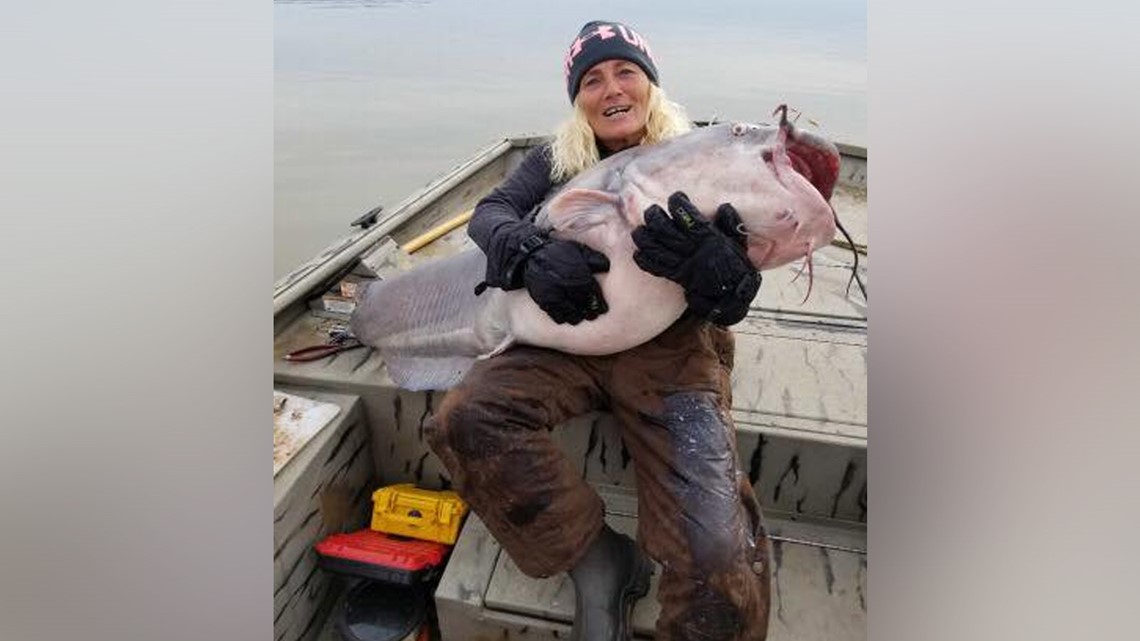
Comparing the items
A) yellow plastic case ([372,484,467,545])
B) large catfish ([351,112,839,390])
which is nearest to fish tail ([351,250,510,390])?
large catfish ([351,112,839,390])

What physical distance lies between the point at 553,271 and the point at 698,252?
383 millimetres

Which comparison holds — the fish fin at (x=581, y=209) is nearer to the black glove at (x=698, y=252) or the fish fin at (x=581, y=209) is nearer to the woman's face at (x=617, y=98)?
the black glove at (x=698, y=252)

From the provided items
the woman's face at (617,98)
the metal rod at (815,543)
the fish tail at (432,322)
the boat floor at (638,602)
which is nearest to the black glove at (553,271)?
the fish tail at (432,322)

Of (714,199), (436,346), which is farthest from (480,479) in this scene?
(714,199)

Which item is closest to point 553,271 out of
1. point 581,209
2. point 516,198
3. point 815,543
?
point 581,209

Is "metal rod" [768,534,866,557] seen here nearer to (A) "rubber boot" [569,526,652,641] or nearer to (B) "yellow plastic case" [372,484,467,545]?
(A) "rubber boot" [569,526,652,641]

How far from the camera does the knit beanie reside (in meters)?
2.10

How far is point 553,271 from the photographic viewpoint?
1.90 metres

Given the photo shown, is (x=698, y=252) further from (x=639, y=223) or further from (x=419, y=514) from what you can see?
(x=419, y=514)

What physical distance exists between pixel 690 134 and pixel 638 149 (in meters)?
0.16

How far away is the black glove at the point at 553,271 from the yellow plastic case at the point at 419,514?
649 millimetres
